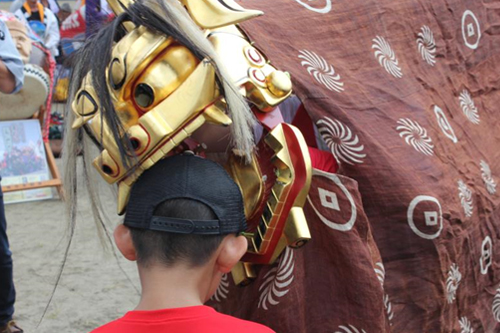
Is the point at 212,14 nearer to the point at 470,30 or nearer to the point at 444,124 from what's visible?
the point at 444,124

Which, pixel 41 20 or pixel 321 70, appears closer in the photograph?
pixel 321 70

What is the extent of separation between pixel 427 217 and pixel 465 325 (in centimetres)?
35

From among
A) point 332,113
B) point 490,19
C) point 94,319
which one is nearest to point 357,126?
point 332,113

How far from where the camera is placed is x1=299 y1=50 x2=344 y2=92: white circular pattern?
131 centimetres

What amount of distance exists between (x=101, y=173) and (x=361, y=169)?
0.52 meters

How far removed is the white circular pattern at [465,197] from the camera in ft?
4.70

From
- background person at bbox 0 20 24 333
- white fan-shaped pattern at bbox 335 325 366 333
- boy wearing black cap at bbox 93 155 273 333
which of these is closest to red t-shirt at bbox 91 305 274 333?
boy wearing black cap at bbox 93 155 273 333

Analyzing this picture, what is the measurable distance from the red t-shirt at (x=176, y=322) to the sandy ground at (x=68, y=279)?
1.46 m

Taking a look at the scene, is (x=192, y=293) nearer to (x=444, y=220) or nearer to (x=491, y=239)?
(x=444, y=220)

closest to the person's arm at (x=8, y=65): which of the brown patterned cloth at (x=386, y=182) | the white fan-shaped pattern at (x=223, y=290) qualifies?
the brown patterned cloth at (x=386, y=182)

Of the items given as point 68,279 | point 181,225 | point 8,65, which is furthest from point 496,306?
point 68,279

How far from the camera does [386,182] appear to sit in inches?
50.9

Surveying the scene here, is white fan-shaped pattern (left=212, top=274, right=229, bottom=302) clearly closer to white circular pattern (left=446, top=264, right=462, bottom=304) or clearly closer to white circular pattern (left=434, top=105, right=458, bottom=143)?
white circular pattern (left=446, top=264, right=462, bottom=304)

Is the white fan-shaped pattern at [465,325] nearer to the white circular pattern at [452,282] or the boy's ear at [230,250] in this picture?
the white circular pattern at [452,282]
